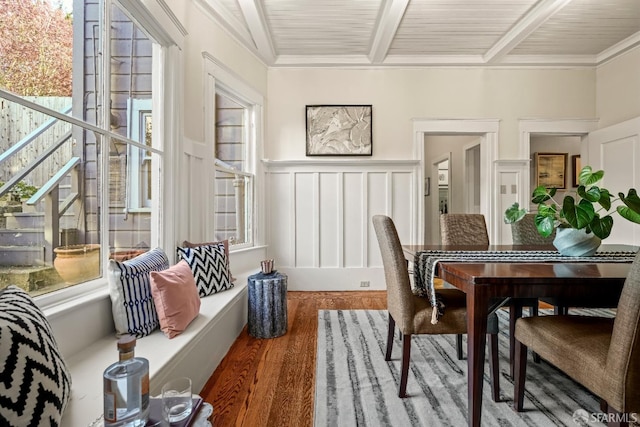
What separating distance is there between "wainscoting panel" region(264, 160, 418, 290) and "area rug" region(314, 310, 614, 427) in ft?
4.60

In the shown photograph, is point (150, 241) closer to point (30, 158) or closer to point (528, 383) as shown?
point (30, 158)

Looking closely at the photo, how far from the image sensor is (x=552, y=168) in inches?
189

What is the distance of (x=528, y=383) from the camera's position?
68.9 inches

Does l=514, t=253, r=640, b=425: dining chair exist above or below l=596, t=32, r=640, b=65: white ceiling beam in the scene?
below

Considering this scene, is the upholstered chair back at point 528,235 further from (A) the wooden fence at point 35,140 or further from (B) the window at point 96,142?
(A) the wooden fence at point 35,140

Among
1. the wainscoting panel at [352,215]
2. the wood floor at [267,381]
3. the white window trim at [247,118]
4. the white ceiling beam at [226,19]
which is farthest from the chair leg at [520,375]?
the white ceiling beam at [226,19]

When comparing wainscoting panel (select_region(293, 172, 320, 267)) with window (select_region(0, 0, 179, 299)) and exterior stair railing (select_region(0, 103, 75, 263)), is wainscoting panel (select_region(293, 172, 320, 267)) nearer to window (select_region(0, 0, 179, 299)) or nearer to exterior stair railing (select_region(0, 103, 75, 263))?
window (select_region(0, 0, 179, 299))

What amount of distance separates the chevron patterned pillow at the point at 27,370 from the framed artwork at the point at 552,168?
19.3 ft

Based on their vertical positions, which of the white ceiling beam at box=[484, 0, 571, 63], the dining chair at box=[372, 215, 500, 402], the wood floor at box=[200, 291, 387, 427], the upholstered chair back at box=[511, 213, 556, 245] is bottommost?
the wood floor at box=[200, 291, 387, 427]

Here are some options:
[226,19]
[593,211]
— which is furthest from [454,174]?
[226,19]

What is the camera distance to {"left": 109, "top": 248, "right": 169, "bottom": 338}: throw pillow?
145cm

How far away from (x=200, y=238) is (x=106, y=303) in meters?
1.14

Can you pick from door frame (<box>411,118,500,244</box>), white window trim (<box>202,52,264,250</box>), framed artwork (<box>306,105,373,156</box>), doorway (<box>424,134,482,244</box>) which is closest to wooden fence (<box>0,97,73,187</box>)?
white window trim (<box>202,52,264,250</box>)

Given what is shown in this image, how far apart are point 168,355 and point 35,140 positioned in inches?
42.0
